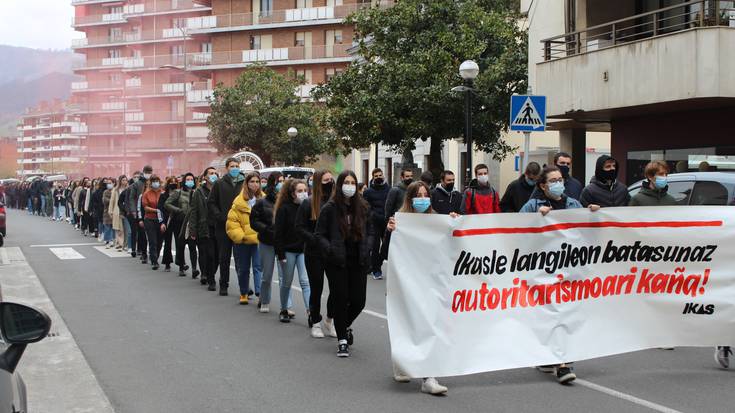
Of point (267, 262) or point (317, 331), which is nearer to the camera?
point (317, 331)

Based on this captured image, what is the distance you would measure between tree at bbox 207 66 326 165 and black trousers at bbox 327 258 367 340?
4827 cm

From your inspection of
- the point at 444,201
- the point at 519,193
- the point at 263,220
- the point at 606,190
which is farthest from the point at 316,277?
the point at 444,201

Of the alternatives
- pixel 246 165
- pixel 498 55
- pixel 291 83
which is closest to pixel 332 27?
pixel 291 83

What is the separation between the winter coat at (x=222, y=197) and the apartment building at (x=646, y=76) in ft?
28.8

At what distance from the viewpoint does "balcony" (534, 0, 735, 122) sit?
17203mm

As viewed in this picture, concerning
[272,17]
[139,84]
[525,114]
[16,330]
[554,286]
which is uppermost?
[272,17]

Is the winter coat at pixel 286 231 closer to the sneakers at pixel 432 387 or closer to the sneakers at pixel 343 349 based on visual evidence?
the sneakers at pixel 343 349

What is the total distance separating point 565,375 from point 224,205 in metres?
7.13

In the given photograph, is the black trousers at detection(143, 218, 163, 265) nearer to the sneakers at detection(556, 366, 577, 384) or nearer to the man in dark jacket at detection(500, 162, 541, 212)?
the man in dark jacket at detection(500, 162, 541, 212)

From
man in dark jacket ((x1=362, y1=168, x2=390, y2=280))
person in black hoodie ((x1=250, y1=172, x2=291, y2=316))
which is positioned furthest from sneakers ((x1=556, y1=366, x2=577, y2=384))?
man in dark jacket ((x1=362, y1=168, x2=390, y2=280))

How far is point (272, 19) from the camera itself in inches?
2906

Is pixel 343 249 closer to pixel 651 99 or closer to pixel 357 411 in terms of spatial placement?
pixel 357 411

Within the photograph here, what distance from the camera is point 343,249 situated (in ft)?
27.9

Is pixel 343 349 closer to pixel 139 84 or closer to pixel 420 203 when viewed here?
pixel 420 203
